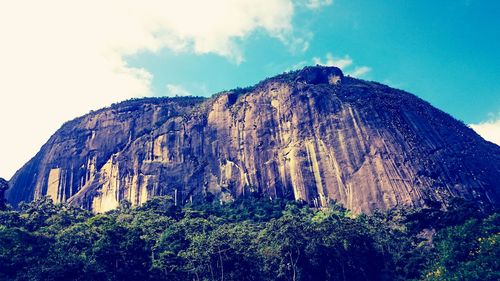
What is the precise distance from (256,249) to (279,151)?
36250 mm

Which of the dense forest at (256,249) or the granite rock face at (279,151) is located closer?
the dense forest at (256,249)

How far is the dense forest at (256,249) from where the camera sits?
3459cm

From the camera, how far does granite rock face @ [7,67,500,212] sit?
7131 cm

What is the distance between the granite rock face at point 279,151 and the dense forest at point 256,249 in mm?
16978

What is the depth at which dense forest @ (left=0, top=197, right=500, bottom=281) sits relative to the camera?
34594 mm

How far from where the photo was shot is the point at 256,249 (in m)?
44.8

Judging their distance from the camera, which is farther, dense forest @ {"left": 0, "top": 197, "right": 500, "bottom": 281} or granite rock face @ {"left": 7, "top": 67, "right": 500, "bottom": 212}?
granite rock face @ {"left": 7, "top": 67, "right": 500, "bottom": 212}

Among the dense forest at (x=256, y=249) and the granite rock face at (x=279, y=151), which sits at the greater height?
the granite rock face at (x=279, y=151)

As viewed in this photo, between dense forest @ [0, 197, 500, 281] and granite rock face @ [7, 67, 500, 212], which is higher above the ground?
granite rock face @ [7, 67, 500, 212]

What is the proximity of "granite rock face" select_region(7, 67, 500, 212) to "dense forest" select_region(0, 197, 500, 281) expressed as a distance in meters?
17.0

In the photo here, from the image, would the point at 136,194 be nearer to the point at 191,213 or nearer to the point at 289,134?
the point at 191,213

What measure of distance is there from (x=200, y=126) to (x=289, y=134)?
55.5 feet

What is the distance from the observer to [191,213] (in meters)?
63.5

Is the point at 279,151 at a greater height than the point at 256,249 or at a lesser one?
greater
